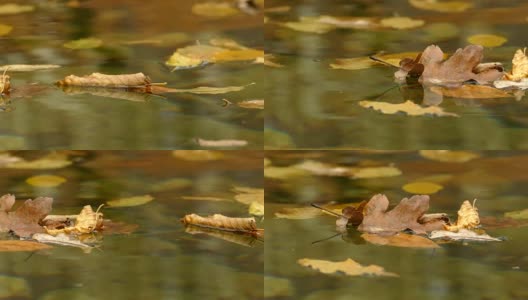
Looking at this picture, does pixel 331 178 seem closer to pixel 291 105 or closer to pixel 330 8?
pixel 291 105

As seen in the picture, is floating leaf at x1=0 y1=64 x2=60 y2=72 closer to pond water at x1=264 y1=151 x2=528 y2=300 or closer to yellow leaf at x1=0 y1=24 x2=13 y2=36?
yellow leaf at x1=0 y1=24 x2=13 y2=36

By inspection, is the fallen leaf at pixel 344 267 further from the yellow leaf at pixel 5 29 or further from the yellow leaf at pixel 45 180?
the yellow leaf at pixel 5 29

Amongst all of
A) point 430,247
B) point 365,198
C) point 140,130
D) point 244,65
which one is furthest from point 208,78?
point 430,247

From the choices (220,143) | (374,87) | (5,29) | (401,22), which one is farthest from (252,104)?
(5,29)

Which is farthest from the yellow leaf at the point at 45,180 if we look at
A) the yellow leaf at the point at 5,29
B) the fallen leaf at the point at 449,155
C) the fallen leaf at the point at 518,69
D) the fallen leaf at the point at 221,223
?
the fallen leaf at the point at 518,69

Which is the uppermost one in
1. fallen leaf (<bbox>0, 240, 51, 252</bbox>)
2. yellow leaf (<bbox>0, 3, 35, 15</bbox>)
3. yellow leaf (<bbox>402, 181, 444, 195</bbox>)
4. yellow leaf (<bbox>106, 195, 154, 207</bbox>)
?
yellow leaf (<bbox>0, 3, 35, 15</bbox>)

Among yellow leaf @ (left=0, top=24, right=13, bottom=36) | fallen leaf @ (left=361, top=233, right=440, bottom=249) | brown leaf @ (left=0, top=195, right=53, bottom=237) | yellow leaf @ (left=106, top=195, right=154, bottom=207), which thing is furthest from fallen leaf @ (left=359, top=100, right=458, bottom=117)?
yellow leaf @ (left=0, top=24, right=13, bottom=36)
